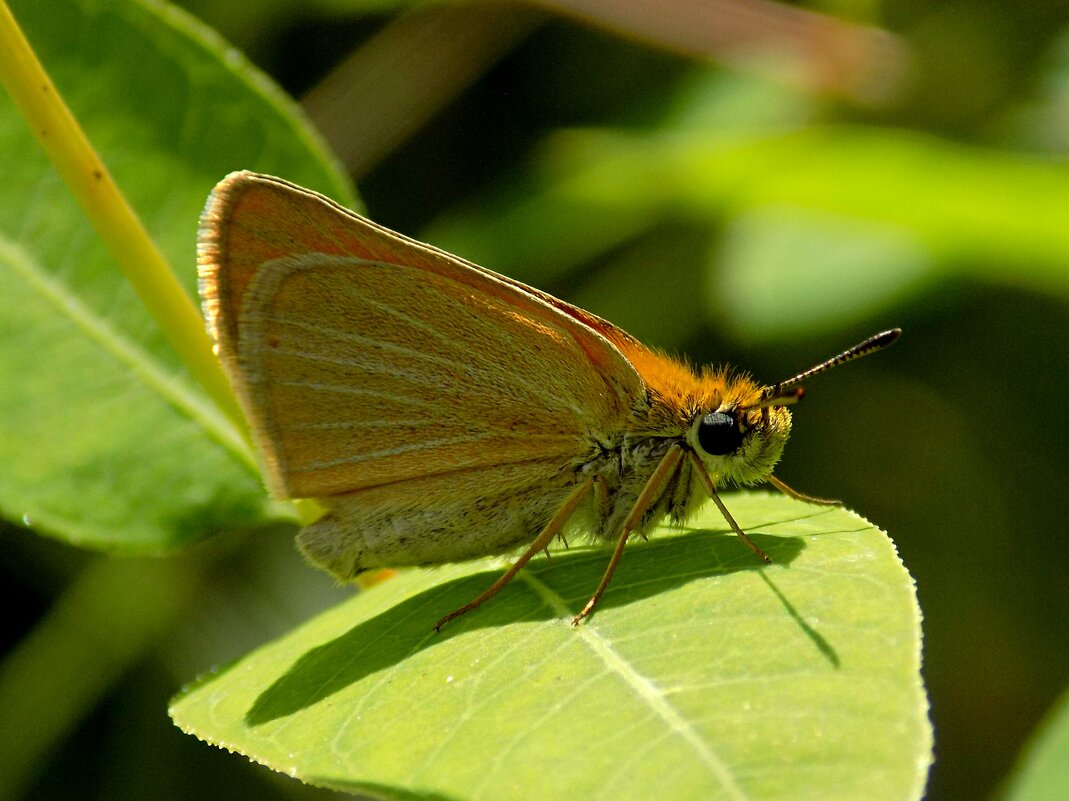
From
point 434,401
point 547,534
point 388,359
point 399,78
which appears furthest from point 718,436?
point 399,78

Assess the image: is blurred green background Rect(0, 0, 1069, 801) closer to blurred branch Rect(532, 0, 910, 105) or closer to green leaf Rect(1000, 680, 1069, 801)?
blurred branch Rect(532, 0, 910, 105)

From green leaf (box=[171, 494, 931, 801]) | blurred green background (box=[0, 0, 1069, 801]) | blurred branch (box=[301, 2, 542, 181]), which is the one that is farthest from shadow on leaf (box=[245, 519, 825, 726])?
blurred branch (box=[301, 2, 542, 181])

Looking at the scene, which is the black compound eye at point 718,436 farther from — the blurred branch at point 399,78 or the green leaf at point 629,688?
the blurred branch at point 399,78

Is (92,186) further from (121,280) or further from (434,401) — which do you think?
(434,401)

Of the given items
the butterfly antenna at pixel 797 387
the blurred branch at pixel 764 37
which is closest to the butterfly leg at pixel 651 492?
the butterfly antenna at pixel 797 387

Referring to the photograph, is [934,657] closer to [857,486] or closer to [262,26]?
[857,486]
